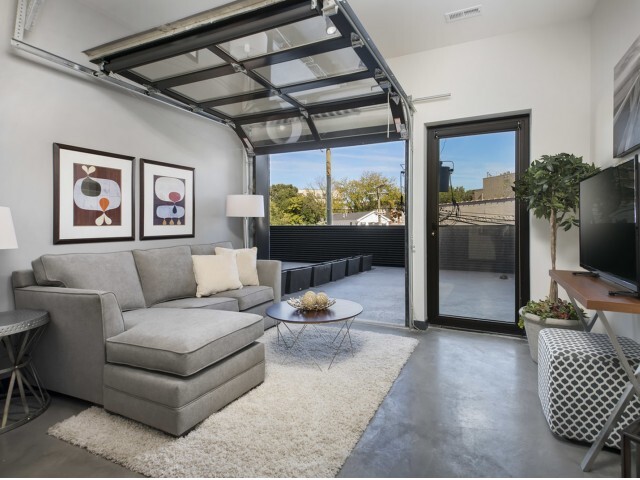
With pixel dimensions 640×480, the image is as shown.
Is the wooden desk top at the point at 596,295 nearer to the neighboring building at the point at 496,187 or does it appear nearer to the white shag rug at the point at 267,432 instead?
the white shag rug at the point at 267,432

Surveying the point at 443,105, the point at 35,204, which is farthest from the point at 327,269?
the point at 35,204

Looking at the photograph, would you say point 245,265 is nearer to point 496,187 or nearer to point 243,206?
point 243,206

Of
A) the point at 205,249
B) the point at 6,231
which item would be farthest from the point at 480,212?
the point at 6,231

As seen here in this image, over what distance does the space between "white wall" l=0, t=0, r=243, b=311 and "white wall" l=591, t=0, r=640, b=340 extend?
402 centimetres

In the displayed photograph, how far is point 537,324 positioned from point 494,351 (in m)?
0.46

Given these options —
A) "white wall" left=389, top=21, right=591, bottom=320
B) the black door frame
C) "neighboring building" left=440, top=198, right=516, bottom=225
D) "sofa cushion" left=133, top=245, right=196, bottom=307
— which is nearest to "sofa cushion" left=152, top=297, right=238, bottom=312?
"sofa cushion" left=133, top=245, right=196, bottom=307

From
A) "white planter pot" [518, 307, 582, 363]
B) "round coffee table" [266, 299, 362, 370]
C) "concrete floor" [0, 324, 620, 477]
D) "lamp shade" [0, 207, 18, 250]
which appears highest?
"lamp shade" [0, 207, 18, 250]

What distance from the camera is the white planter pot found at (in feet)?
9.20

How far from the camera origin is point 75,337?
2.17 metres

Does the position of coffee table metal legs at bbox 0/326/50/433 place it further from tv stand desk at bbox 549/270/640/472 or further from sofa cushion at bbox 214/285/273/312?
tv stand desk at bbox 549/270/640/472

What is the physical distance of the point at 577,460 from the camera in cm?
168

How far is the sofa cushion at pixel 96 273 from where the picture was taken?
2.50 metres

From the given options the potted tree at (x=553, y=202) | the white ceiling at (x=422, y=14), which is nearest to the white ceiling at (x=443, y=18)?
the white ceiling at (x=422, y=14)

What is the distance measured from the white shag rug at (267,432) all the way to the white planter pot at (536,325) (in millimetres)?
1232
